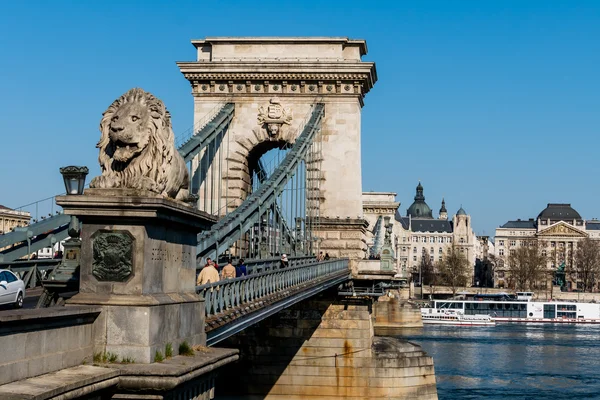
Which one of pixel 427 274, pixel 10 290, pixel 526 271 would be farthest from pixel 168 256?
pixel 427 274

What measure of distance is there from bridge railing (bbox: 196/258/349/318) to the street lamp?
1.98 meters

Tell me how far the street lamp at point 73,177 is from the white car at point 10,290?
3631 millimetres

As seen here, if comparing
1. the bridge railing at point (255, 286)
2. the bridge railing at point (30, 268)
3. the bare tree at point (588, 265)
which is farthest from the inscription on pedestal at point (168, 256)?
the bare tree at point (588, 265)

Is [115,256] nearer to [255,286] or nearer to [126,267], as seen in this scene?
[126,267]

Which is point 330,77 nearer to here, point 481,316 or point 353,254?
point 353,254

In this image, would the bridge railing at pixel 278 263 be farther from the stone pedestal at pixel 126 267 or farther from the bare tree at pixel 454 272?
the bare tree at pixel 454 272

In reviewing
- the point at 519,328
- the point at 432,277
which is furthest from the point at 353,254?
the point at 432,277

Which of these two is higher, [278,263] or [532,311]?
[278,263]

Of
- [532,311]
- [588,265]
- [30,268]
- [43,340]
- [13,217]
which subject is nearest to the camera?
[43,340]

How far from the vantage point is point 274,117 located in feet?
138

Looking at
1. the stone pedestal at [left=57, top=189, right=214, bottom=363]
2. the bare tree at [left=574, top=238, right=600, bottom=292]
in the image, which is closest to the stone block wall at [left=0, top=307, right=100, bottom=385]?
the stone pedestal at [left=57, top=189, right=214, bottom=363]

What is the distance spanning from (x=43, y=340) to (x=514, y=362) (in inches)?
2252

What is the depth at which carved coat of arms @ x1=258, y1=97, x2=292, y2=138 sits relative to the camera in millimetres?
42125

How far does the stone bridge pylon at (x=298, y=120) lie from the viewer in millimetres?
41812
